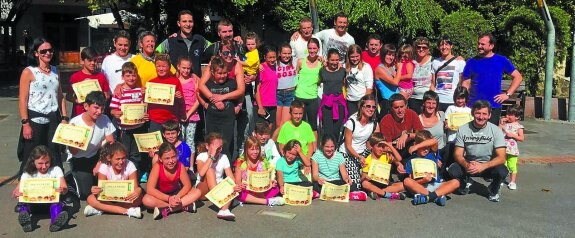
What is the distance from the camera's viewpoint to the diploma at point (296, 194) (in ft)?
18.2

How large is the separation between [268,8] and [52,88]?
10.8 m

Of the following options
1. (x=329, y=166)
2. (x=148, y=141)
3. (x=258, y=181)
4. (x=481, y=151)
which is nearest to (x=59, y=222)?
(x=148, y=141)

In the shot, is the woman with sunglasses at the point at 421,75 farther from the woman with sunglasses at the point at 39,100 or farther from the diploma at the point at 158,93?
the woman with sunglasses at the point at 39,100

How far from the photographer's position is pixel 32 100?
17.6 ft

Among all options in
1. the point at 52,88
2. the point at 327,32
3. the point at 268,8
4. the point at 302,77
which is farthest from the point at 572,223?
the point at 268,8

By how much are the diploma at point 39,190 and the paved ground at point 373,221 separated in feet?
0.91

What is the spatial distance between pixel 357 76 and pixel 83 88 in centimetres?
319

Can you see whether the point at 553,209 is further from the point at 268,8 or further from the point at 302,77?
the point at 268,8

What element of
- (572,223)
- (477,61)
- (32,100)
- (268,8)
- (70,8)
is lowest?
(572,223)

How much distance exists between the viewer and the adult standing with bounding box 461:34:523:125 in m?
6.61

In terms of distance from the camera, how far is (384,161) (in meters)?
5.99

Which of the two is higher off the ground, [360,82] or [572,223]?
[360,82]

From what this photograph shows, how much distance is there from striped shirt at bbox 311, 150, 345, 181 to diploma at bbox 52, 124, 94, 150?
2.36 metres

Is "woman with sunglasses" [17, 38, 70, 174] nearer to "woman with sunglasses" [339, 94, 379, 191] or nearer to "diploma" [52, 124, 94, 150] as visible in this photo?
"diploma" [52, 124, 94, 150]
